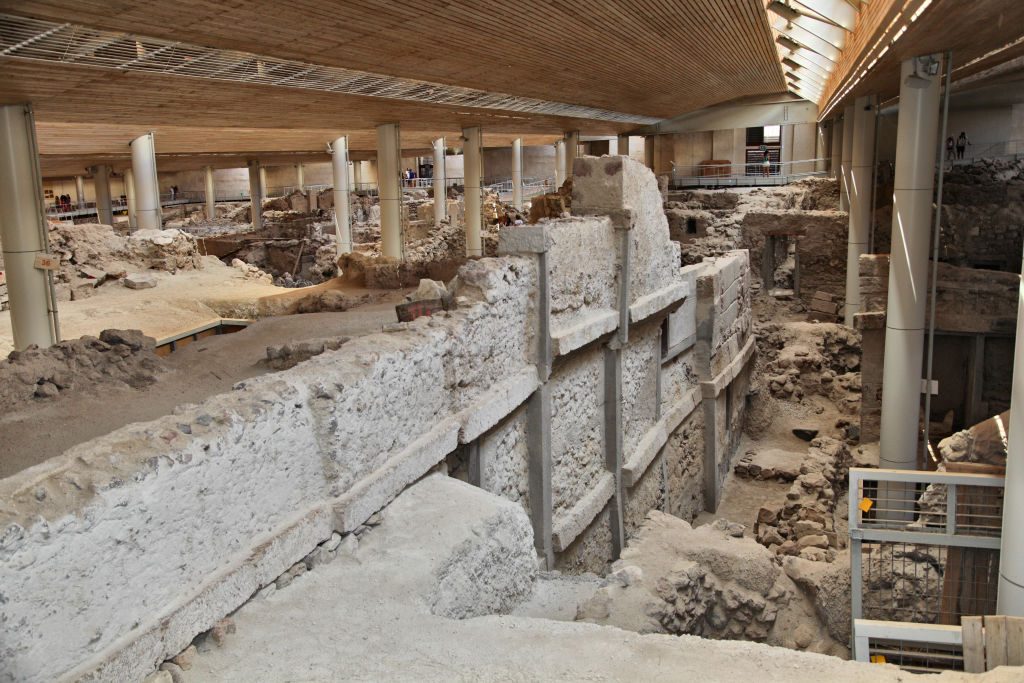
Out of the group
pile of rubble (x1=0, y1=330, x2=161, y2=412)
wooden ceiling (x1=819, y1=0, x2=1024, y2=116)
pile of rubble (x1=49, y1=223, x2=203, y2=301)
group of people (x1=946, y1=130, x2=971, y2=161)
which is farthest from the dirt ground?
group of people (x1=946, y1=130, x2=971, y2=161)

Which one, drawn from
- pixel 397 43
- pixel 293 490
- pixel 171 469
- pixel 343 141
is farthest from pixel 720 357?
pixel 343 141

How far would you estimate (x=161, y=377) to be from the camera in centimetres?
650

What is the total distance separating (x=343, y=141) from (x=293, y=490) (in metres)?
20.8

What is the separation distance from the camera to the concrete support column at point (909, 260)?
9422 millimetres

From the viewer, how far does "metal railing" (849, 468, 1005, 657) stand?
5137 millimetres

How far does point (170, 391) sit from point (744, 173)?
28836mm

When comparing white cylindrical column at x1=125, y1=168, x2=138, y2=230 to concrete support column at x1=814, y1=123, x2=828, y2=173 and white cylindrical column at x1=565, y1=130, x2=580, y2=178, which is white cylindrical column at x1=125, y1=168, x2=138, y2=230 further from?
concrete support column at x1=814, y1=123, x2=828, y2=173

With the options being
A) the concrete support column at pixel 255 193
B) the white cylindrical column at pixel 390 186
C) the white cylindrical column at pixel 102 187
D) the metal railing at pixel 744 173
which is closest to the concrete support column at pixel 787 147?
the metal railing at pixel 744 173

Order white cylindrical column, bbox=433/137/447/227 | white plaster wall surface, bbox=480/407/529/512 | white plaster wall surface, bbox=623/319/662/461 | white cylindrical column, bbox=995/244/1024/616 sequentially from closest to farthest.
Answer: white cylindrical column, bbox=995/244/1024/616 < white plaster wall surface, bbox=480/407/529/512 < white plaster wall surface, bbox=623/319/662/461 < white cylindrical column, bbox=433/137/447/227

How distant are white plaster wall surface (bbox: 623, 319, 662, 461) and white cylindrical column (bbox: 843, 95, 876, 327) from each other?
8.18m

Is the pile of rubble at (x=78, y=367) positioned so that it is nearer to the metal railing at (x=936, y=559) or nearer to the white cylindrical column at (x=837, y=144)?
the metal railing at (x=936, y=559)

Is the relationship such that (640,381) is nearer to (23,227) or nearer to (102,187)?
(23,227)

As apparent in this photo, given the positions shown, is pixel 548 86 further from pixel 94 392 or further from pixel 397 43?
pixel 94 392

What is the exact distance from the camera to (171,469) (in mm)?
3305
